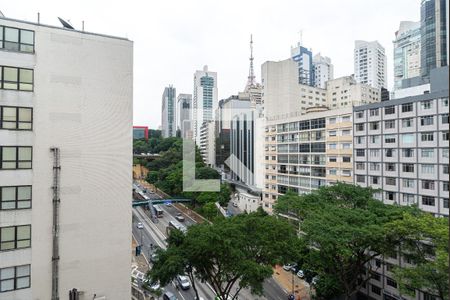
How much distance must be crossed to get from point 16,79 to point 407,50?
9068 centimetres

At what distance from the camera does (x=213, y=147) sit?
70.1 m

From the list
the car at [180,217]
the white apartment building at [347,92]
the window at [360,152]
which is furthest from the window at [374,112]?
the white apartment building at [347,92]

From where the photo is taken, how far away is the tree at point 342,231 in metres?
14.0

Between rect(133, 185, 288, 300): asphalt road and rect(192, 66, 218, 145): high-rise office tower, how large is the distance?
37.5m

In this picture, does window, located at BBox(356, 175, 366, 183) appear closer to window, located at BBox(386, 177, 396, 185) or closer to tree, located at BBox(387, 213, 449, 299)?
window, located at BBox(386, 177, 396, 185)

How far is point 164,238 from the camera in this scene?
2958cm

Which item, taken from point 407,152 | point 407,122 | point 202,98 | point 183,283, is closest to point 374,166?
point 407,152

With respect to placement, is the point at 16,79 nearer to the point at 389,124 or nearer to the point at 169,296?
the point at 169,296

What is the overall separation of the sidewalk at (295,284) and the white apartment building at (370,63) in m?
86.4

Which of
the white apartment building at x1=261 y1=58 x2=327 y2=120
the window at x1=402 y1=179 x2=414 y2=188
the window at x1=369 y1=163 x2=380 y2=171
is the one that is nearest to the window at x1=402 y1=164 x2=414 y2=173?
the window at x1=402 y1=179 x2=414 y2=188

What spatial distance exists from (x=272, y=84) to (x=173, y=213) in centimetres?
2710

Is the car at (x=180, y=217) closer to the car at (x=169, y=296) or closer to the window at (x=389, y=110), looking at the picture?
the car at (x=169, y=296)

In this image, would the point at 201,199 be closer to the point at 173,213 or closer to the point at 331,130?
the point at 173,213

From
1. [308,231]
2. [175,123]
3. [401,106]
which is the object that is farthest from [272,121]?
[175,123]
